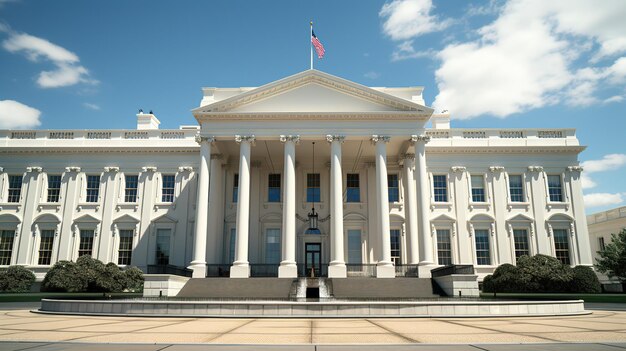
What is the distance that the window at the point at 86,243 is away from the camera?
34625 mm

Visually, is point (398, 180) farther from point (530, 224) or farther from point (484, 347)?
point (484, 347)

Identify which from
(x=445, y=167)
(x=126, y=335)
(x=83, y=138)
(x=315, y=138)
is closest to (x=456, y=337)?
(x=126, y=335)

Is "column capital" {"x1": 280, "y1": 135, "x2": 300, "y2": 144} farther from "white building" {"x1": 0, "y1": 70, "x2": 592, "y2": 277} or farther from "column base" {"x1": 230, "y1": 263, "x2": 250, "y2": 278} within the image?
"column base" {"x1": 230, "y1": 263, "x2": 250, "y2": 278}

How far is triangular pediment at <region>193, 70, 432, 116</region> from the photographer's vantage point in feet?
96.6

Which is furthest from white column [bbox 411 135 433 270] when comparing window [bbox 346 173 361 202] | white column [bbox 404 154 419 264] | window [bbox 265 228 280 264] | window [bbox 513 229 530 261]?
window [bbox 265 228 280 264]

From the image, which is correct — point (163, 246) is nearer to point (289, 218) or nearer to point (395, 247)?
point (289, 218)

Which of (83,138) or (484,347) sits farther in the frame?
(83,138)

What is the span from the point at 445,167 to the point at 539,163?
722cm

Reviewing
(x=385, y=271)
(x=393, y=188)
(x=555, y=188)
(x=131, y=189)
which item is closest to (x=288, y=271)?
(x=385, y=271)

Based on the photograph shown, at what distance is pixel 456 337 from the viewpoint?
9.52 meters

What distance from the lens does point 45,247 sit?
34.8 meters

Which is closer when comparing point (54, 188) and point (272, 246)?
point (272, 246)

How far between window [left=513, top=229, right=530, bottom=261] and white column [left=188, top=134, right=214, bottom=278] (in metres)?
22.6

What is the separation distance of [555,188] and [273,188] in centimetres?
2157
